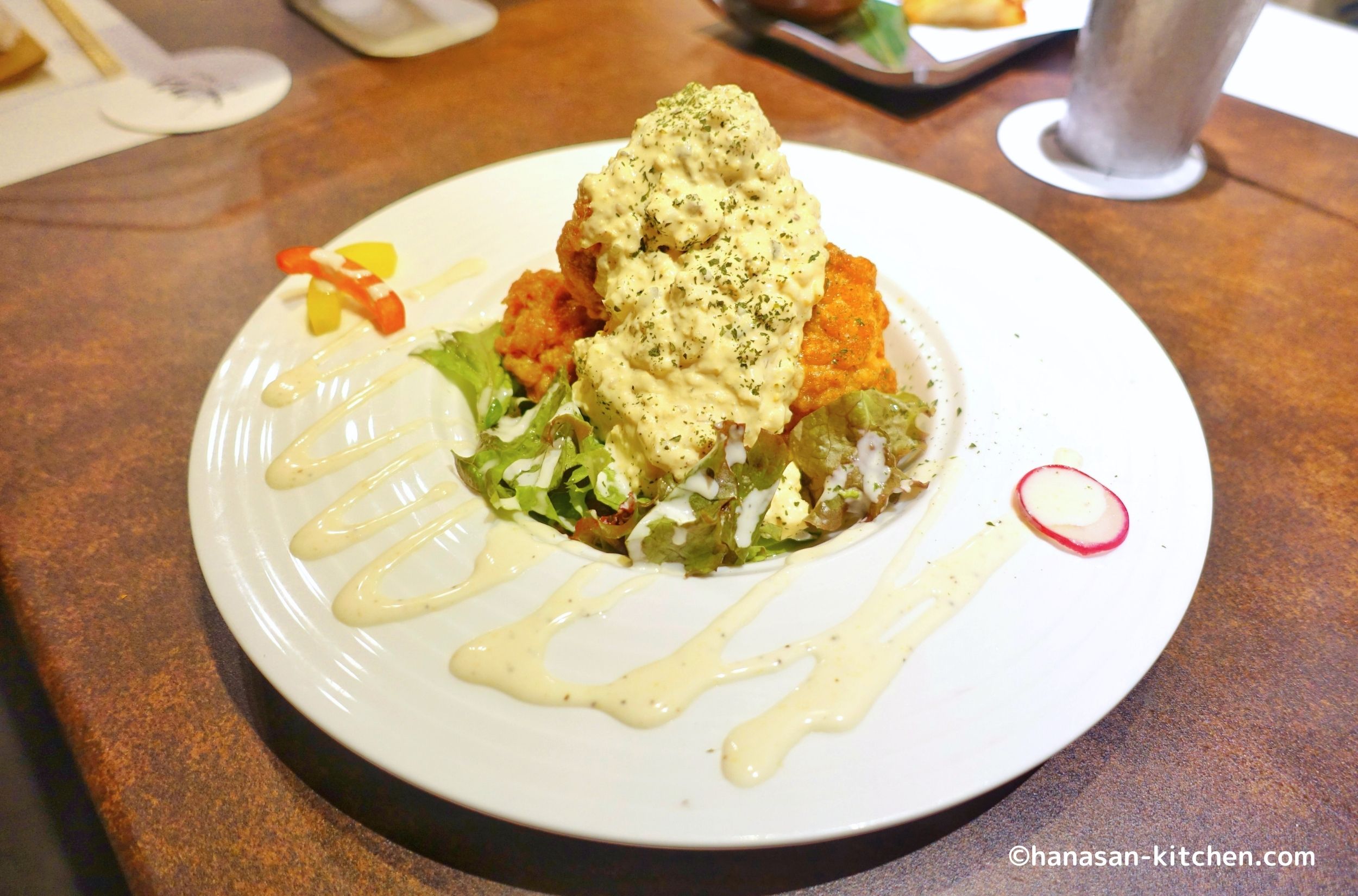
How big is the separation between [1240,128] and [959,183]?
1195 mm

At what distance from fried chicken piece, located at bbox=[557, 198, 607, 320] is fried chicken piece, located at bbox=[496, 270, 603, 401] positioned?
0.04m

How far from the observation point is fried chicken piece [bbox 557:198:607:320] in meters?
1.92

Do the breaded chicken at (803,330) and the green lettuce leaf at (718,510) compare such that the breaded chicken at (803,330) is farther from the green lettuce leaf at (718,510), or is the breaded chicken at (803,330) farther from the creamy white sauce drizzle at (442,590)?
the creamy white sauce drizzle at (442,590)

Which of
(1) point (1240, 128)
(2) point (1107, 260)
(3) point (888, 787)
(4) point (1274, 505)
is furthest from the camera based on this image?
(1) point (1240, 128)

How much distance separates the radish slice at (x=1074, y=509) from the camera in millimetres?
1548

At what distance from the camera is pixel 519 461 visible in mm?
1840

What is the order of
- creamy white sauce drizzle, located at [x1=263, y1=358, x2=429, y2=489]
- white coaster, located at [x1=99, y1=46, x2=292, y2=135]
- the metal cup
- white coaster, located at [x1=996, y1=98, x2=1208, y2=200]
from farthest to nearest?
white coaster, located at [x1=99, y1=46, x2=292, y2=135]
white coaster, located at [x1=996, y1=98, x2=1208, y2=200]
the metal cup
creamy white sauce drizzle, located at [x1=263, y1=358, x2=429, y2=489]

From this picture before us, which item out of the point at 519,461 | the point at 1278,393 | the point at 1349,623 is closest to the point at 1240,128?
the point at 1278,393

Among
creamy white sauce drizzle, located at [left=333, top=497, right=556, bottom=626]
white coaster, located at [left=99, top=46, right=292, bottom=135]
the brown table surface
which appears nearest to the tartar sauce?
creamy white sauce drizzle, located at [left=333, top=497, right=556, bottom=626]

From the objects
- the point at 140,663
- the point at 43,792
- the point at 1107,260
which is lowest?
the point at 43,792

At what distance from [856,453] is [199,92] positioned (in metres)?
3.15

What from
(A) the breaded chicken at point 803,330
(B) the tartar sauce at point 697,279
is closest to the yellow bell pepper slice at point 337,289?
(A) the breaded chicken at point 803,330

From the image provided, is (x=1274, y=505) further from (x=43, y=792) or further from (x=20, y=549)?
(x=43, y=792)

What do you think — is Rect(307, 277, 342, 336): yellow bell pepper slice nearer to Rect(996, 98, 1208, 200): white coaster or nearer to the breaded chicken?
the breaded chicken
